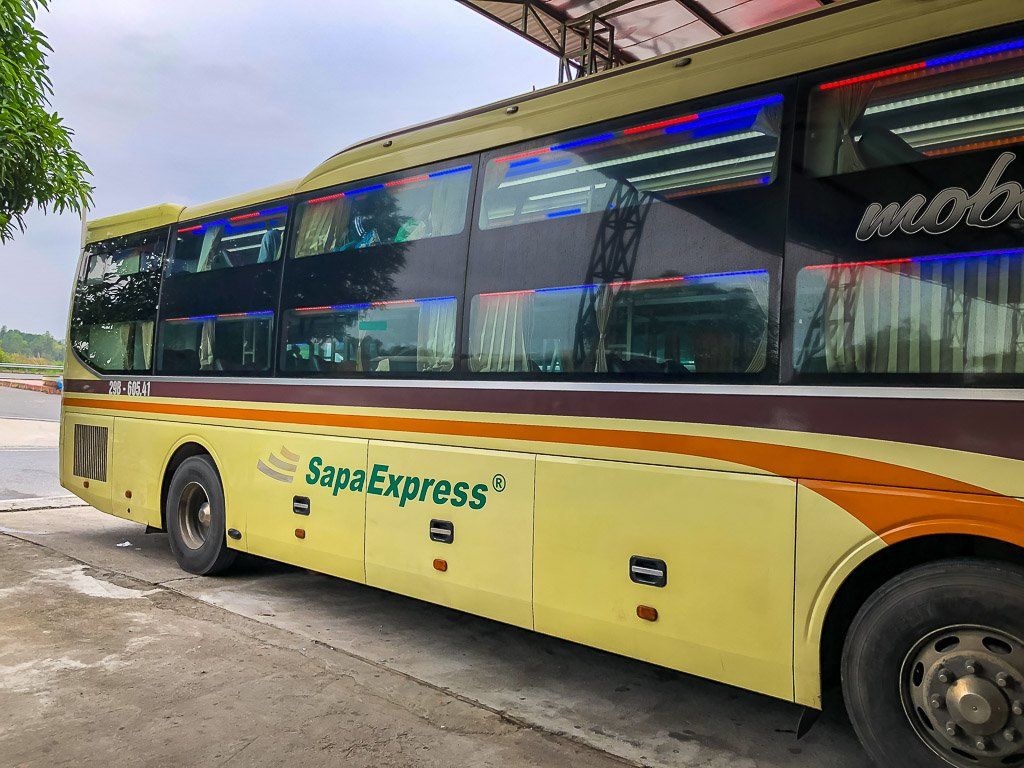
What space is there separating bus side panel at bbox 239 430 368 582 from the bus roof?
6.89 ft

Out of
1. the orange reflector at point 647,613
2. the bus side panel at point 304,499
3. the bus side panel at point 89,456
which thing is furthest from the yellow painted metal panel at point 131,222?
the orange reflector at point 647,613

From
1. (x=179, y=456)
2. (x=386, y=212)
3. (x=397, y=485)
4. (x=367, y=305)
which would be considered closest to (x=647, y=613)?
(x=397, y=485)

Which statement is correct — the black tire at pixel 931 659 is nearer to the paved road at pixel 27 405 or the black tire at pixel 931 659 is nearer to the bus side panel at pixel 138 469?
the bus side panel at pixel 138 469

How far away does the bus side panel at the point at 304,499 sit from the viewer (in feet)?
18.6

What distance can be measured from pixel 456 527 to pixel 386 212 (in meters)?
2.32

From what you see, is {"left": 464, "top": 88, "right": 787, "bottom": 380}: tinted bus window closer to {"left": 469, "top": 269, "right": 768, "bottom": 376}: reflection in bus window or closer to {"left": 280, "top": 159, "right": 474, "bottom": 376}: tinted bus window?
{"left": 469, "top": 269, "right": 768, "bottom": 376}: reflection in bus window

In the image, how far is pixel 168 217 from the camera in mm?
7824

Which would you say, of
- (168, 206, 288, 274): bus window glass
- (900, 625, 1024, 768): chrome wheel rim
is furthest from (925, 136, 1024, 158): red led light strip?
(168, 206, 288, 274): bus window glass

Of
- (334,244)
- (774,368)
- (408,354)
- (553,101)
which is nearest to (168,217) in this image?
(334,244)

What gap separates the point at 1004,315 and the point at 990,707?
151 cm

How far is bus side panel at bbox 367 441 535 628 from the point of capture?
459 cm

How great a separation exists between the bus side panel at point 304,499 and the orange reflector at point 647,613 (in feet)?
7.54

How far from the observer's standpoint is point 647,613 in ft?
13.1

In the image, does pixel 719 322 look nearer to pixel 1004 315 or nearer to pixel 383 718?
pixel 1004 315
